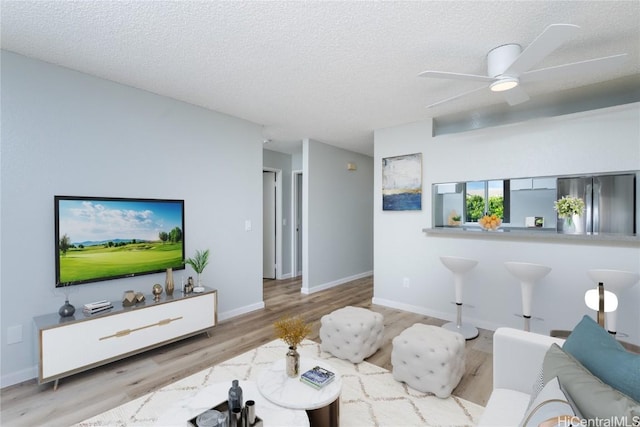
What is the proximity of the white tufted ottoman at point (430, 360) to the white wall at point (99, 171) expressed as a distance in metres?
2.36

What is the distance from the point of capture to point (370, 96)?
325 centimetres

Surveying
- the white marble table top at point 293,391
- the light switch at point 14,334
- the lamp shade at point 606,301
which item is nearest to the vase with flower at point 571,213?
the lamp shade at point 606,301

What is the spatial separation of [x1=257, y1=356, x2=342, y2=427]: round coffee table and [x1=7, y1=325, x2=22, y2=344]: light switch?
2093 mm

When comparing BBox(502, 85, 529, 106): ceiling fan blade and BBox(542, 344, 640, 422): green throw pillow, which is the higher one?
BBox(502, 85, 529, 106): ceiling fan blade

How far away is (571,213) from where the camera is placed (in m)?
3.08

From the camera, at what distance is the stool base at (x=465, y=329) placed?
3.29m

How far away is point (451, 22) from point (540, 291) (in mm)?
2891

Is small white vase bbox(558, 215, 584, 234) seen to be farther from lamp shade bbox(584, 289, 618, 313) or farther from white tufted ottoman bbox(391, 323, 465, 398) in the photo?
white tufted ottoman bbox(391, 323, 465, 398)

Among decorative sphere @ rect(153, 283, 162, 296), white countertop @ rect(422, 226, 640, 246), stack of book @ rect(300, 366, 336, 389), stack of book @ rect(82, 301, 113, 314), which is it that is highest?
white countertop @ rect(422, 226, 640, 246)

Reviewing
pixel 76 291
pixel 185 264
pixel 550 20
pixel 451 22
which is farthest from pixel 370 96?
pixel 76 291

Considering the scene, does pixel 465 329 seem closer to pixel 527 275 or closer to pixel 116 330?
pixel 527 275

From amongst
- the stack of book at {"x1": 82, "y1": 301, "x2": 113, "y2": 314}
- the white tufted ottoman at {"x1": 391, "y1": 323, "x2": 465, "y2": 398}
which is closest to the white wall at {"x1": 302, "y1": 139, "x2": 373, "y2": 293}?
the white tufted ottoman at {"x1": 391, "y1": 323, "x2": 465, "y2": 398}

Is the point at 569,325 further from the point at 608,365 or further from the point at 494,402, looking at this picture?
the point at 608,365

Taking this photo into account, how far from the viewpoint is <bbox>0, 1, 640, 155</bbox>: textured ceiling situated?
1869 mm
